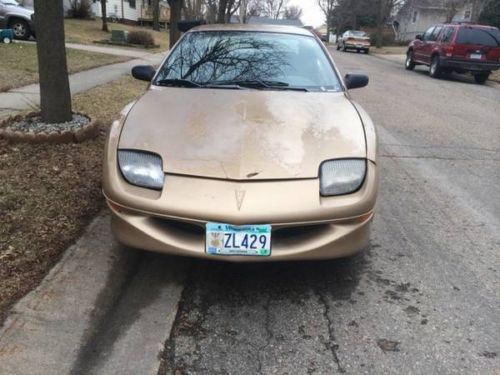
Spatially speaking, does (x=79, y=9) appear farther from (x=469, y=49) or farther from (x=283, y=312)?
(x=283, y=312)

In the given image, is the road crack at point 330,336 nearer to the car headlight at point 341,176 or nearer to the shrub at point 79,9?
the car headlight at point 341,176

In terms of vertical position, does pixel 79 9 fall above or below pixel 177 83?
below

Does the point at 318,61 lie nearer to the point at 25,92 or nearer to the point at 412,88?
the point at 25,92

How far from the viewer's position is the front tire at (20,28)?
1609cm

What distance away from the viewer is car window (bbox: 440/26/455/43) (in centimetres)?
1676

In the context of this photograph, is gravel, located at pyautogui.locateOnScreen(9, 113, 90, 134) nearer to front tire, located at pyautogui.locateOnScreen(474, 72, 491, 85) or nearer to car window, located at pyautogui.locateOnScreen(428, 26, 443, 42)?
front tire, located at pyautogui.locateOnScreen(474, 72, 491, 85)

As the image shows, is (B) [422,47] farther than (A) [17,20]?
Yes

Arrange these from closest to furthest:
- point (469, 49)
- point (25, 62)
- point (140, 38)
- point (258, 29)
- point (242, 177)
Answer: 1. point (242, 177)
2. point (258, 29)
3. point (25, 62)
4. point (469, 49)
5. point (140, 38)

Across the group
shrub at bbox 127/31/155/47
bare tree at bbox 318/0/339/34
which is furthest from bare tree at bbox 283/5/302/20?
shrub at bbox 127/31/155/47

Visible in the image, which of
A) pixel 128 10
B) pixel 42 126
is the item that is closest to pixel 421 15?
pixel 128 10

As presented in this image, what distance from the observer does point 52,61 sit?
5223 mm

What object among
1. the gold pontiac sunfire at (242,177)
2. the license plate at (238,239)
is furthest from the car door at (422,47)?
the license plate at (238,239)

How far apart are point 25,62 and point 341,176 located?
413 inches

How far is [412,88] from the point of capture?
14.3 m
